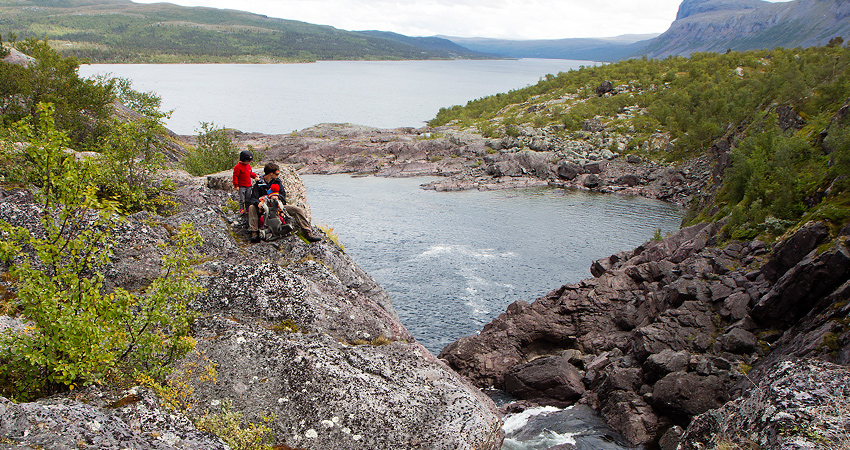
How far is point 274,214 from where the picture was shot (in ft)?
50.0

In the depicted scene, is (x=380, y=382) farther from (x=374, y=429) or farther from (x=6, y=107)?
(x=6, y=107)

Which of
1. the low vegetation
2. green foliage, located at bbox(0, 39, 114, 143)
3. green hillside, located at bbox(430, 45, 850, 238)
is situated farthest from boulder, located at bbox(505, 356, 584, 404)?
green foliage, located at bbox(0, 39, 114, 143)

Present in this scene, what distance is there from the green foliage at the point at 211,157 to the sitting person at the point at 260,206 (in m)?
19.0

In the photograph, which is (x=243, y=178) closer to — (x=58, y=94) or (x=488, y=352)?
(x=488, y=352)

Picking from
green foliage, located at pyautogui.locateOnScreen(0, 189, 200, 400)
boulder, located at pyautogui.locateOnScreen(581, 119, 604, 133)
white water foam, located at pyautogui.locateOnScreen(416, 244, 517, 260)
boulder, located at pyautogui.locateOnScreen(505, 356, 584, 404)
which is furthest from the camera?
boulder, located at pyautogui.locateOnScreen(581, 119, 604, 133)

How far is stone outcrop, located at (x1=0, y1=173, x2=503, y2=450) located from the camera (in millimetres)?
7285

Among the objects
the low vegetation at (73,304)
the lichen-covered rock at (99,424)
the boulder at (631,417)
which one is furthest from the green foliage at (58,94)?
the boulder at (631,417)

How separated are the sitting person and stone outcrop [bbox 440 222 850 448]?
37.9 feet

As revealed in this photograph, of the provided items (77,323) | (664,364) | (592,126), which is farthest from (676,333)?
(592,126)

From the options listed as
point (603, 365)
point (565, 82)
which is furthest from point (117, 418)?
point (565, 82)

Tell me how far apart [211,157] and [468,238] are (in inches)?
836

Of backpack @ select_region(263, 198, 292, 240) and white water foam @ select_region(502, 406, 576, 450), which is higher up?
backpack @ select_region(263, 198, 292, 240)

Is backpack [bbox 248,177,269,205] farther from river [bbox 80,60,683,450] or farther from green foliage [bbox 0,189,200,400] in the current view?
river [bbox 80,60,683,450]

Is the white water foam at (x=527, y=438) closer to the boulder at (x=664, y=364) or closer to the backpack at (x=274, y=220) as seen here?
the boulder at (x=664, y=364)
